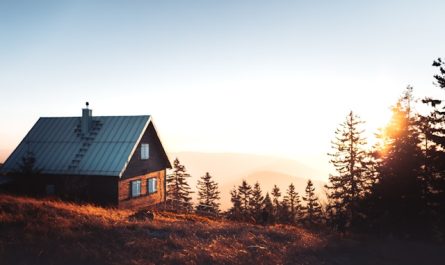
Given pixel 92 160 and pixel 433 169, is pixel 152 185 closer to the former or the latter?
pixel 92 160

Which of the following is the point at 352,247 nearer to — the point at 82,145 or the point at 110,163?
the point at 110,163

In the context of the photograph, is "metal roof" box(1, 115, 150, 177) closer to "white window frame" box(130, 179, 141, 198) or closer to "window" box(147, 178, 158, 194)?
"white window frame" box(130, 179, 141, 198)

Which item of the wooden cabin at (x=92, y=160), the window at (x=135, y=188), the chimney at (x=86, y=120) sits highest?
the chimney at (x=86, y=120)

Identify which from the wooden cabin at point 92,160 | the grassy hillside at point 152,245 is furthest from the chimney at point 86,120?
the grassy hillside at point 152,245

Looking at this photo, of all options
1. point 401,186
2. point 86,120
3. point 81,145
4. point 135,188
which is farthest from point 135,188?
point 401,186

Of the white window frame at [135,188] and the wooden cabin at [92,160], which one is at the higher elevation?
the wooden cabin at [92,160]

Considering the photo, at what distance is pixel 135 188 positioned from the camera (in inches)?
1200

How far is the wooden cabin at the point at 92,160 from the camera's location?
91.0ft

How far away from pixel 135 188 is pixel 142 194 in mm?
Result: 1620

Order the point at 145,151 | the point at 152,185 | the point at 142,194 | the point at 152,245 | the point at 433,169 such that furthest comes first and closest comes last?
1. the point at 152,185
2. the point at 145,151
3. the point at 142,194
4. the point at 433,169
5. the point at 152,245

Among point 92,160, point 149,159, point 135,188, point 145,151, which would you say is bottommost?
point 135,188

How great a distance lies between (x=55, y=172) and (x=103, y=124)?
587 cm

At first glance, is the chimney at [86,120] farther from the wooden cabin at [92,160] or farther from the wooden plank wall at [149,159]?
the wooden plank wall at [149,159]

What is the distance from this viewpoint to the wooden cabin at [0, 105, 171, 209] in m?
27.8
